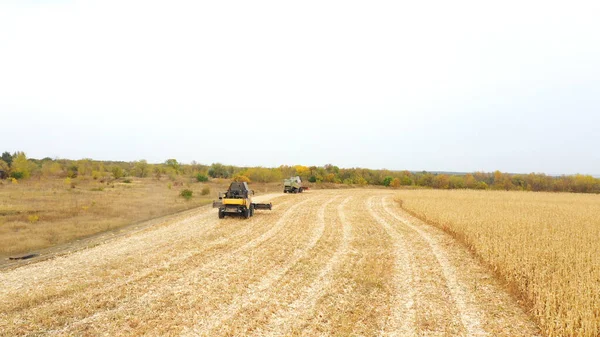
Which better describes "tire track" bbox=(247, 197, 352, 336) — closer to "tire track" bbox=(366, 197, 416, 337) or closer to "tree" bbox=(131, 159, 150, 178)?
"tire track" bbox=(366, 197, 416, 337)

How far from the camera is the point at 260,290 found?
29.0ft

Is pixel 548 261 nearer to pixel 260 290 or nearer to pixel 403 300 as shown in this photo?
pixel 403 300

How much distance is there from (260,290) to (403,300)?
11.4 ft

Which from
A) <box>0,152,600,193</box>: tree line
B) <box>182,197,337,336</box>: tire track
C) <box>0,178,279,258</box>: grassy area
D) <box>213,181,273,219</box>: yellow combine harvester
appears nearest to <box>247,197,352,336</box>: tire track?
<box>182,197,337,336</box>: tire track

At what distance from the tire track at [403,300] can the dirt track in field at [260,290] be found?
3 cm

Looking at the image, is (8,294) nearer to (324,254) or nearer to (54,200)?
(324,254)

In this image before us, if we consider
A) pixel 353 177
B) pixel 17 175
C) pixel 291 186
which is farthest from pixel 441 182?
pixel 17 175

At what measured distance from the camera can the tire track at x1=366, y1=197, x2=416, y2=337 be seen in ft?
22.4

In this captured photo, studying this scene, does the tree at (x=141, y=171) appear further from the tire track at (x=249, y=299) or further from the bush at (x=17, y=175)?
the tire track at (x=249, y=299)

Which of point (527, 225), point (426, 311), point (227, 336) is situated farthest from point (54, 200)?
point (527, 225)

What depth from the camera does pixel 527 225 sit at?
17125 mm

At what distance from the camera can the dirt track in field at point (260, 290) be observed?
6.89 metres

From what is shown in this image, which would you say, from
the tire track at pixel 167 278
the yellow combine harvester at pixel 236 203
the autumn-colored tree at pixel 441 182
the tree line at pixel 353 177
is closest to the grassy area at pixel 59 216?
the yellow combine harvester at pixel 236 203

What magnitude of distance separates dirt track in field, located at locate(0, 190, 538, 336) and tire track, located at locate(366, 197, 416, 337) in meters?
0.03
